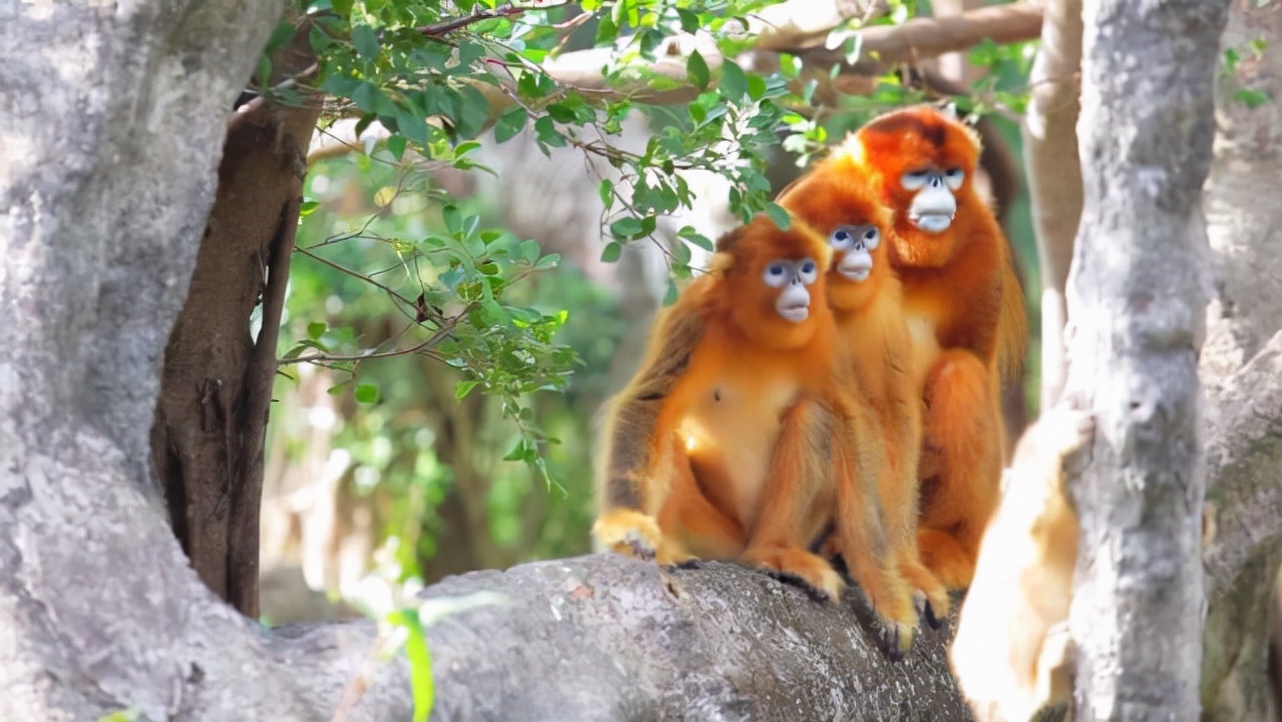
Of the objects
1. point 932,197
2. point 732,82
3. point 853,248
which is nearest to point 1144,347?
point 732,82

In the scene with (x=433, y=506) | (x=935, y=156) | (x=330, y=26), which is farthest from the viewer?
(x=433, y=506)

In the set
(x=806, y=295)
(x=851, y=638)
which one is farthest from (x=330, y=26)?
(x=851, y=638)

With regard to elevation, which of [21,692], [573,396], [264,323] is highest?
[573,396]

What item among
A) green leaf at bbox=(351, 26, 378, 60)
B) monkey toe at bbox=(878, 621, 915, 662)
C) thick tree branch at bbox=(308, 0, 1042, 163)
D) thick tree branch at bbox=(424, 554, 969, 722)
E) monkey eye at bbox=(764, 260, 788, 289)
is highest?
thick tree branch at bbox=(308, 0, 1042, 163)

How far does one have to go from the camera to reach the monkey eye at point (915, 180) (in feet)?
15.8

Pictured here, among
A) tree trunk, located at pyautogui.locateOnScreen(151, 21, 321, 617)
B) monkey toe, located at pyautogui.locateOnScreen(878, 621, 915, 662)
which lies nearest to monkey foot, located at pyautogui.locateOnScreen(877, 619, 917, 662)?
monkey toe, located at pyautogui.locateOnScreen(878, 621, 915, 662)

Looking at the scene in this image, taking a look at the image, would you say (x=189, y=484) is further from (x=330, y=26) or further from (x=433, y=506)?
(x=433, y=506)

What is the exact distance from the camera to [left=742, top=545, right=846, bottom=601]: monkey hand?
4172 millimetres

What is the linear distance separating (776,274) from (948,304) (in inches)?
37.3

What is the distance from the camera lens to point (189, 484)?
3404 millimetres

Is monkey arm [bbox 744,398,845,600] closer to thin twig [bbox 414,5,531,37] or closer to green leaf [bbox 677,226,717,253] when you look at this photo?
green leaf [bbox 677,226,717,253]

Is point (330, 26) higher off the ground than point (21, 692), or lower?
higher

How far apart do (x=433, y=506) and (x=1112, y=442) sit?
956 cm

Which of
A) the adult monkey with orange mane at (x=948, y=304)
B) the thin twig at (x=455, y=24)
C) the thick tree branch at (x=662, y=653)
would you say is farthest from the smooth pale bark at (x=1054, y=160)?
the thin twig at (x=455, y=24)
